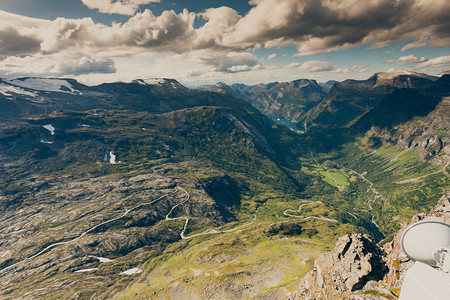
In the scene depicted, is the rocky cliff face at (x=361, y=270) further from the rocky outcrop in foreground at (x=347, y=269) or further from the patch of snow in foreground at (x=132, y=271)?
the patch of snow in foreground at (x=132, y=271)

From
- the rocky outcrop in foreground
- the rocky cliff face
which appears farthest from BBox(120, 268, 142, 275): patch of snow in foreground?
the rocky cliff face

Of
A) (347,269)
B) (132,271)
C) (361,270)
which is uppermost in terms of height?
(361,270)

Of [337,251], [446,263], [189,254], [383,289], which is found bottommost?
[189,254]

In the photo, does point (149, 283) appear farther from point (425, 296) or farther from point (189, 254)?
point (425, 296)

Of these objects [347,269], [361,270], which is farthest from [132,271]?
[361,270]

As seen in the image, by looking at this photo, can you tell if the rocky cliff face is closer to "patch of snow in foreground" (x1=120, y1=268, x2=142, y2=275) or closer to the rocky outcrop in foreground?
the rocky outcrop in foreground

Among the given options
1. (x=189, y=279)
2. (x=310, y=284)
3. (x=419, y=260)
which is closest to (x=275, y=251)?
(x=189, y=279)

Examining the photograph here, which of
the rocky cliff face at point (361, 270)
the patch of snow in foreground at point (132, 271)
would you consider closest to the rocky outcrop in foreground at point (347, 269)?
the rocky cliff face at point (361, 270)

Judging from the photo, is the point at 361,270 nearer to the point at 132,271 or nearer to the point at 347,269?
the point at 347,269

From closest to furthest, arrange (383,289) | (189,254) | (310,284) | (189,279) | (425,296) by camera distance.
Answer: (425,296)
(383,289)
(310,284)
(189,279)
(189,254)
